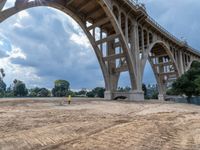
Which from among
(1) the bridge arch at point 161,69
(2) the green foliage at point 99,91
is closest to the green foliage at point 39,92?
(2) the green foliage at point 99,91

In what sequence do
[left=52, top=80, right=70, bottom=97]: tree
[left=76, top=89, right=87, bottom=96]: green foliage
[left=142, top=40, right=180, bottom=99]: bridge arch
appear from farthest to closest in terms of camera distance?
[left=76, top=89, right=87, bottom=96]: green foliage, [left=52, top=80, right=70, bottom=97]: tree, [left=142, top=40, right=180, bottom=99]: bridge arch

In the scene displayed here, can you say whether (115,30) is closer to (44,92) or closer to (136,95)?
(136,95)

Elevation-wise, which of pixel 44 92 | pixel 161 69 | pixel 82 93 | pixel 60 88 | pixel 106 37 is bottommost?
pixel 82 93

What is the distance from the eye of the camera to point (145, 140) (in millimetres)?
6848

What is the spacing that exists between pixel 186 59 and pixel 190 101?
2445 centimetres

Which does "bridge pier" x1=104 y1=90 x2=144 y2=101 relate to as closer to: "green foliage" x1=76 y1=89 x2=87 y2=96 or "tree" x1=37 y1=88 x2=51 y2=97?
"tree" x1=37 y1=88 x2=51 y2=97

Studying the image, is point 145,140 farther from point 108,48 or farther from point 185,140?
point 108,48

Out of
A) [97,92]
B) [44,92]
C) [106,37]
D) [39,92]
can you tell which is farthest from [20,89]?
[106,37]

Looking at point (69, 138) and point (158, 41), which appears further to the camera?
point (158, 41)

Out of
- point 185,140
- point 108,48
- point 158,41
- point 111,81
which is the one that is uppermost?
point 158,41

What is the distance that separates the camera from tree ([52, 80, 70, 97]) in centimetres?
8656

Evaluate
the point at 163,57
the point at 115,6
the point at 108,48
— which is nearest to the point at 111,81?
the point at 108,48

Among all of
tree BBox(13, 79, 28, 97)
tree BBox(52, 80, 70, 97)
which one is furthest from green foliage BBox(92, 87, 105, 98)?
tree BBox(13, 79, 28, 97)

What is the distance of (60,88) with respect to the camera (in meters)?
90.1
